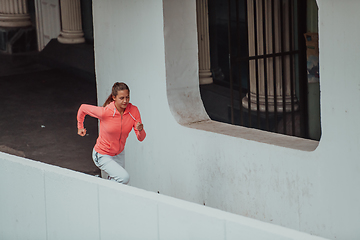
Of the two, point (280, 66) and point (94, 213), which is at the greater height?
point (280, 66)

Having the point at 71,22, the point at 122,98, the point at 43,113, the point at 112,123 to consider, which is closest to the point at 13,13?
the point at 71,22

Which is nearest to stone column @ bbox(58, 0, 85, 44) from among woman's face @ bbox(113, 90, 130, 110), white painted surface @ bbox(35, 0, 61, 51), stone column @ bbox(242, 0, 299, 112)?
white painted surface @ bbox(35, 0, 61, 51)

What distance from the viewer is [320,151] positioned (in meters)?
4.43

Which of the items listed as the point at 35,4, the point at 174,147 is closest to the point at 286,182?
the point at 174,147

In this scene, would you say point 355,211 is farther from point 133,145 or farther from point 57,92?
point 57,92

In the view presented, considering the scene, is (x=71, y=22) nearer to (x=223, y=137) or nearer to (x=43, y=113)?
(x=43, y=113)

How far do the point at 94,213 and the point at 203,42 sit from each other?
569 cm

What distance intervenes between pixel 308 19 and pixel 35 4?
8.48 metres

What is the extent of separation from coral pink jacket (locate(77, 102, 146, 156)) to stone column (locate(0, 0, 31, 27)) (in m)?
8.94

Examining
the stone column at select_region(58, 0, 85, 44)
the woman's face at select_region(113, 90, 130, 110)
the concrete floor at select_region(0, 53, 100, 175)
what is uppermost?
the stone column at select_region(58, 0, 85, 44)

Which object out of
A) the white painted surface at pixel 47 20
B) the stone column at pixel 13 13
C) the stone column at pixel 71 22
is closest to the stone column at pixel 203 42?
the stone column at pixel 71 22

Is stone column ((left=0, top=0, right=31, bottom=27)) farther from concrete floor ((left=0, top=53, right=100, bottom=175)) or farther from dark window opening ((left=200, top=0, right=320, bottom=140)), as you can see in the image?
dark window opening ((left=200, top=0, right=320, bottom=140))

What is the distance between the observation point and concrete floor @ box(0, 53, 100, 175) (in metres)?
7.88

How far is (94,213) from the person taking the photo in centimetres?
387
